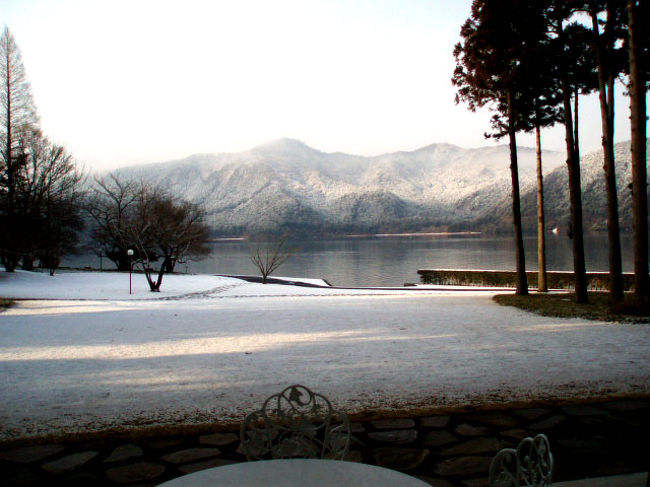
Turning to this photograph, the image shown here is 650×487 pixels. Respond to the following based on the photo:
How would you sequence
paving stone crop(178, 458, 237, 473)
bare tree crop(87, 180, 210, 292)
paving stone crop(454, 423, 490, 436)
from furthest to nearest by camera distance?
bare tree crop(87, 180, 210, 292)
paving stone crop(454, 423, 490, 436)
paving stone crop(178, 458, 237, 473)

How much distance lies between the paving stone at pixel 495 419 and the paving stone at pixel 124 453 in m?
2.87

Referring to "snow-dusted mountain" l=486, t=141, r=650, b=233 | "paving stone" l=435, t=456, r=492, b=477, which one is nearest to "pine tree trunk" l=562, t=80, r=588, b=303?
"paving stone" l=435, t=456, r=492, b=477

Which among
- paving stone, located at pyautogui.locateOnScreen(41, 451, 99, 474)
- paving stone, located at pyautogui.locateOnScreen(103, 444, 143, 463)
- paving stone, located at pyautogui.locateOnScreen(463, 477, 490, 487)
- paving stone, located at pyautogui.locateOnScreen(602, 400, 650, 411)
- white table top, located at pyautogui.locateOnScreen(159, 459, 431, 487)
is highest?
white table top, located at pyautogui.locateOnScreen(159, 459, 431, 487)

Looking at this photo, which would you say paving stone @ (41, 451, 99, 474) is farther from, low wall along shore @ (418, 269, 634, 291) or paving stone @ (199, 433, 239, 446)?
low wall along shore @ (418, 269, 634, 291)

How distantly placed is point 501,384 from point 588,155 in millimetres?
218097

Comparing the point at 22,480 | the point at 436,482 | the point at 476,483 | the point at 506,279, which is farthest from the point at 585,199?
the point at 22,480

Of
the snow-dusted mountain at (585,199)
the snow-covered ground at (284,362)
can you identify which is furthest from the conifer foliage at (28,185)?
the snow-dusted mountain at (585,199)

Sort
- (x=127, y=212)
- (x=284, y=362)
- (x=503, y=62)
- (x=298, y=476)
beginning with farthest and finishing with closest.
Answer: (x=127, y=212) < (x=503, y=62) < (x=284, y=362) < (x=298, y=476)

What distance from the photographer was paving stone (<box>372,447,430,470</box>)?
328cm

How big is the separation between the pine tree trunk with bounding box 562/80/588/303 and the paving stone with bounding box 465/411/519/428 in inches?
360

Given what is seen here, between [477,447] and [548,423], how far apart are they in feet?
3.00

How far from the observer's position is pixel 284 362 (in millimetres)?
6418

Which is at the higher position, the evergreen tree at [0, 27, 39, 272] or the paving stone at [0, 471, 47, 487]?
the evergreen tree at [0, 27, 39, 272]

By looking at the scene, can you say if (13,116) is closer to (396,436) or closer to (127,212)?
(127,212)
